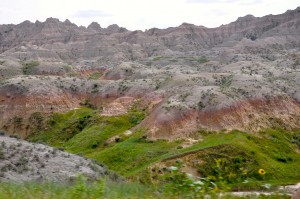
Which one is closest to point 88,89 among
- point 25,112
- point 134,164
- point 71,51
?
point 25,112

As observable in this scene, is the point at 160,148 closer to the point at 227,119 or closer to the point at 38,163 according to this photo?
the point at 227,119

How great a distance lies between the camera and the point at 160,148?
48.4 m

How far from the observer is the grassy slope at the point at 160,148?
43969 mm

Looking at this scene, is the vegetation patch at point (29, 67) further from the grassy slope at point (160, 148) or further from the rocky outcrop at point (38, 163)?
the rocky outcrop at point (38, 163)

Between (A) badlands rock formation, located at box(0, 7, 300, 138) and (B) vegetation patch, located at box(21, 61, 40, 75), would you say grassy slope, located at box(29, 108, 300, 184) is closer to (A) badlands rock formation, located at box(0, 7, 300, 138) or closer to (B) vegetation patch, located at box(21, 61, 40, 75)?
(A) badlands rock formation, located at box(0, 7, 300, 138)

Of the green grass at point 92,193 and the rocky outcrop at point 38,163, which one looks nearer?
the green grass at point 92,193

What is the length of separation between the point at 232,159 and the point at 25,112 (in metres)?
38.8

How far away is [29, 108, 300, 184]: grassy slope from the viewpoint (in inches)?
1731

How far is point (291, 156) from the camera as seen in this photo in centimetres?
4731

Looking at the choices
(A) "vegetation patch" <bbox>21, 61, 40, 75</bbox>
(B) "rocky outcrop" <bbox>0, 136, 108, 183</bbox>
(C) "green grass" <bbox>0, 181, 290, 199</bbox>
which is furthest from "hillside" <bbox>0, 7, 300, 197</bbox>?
(A) "vegetation patch" <bbox>21, 61, 40, 75</bbox>

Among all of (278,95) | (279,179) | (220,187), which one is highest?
(220,187)

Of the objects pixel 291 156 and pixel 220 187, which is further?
pixel 291 156

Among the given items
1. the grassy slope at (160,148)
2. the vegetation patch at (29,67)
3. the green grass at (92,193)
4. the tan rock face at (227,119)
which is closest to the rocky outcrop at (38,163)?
the grassy slope at (160,148)

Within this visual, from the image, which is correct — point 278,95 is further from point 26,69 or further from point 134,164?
point 26,69
